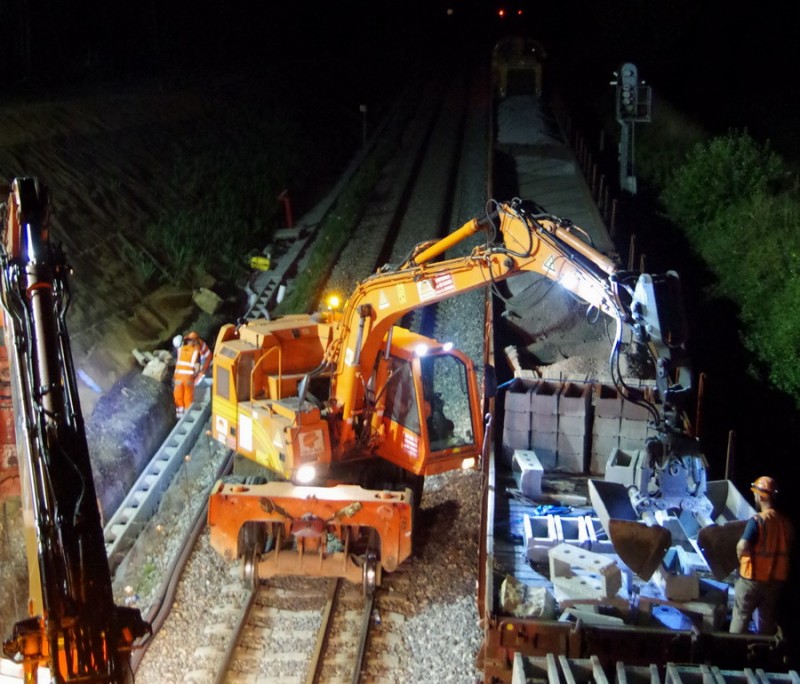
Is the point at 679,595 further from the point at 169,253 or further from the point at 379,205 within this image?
the point at 379,205

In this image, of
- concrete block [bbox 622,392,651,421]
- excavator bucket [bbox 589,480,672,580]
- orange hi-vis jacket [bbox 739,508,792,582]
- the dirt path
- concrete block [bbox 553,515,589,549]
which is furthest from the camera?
the dirt path

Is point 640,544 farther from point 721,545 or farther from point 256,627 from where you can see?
point 256,627

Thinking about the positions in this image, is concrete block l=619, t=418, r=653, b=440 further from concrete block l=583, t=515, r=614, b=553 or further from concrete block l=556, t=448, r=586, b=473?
concrete block l=583, t=515, r=614, b=553

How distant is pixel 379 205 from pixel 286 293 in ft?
20.1

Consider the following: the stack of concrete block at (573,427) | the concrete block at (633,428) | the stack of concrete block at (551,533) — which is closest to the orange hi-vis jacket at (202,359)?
the stack of concrete block at (573,427)

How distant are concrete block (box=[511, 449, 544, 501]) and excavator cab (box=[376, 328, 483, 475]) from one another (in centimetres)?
55

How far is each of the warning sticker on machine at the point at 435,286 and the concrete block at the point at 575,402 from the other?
2.35 m

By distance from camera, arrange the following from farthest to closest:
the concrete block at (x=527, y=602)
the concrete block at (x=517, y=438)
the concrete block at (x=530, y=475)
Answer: the concrete block at (x=517, y=438) < the concrete block at (x=530, y=475) < the concrete block at (x=527, y=602)

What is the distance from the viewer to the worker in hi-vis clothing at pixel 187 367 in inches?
545

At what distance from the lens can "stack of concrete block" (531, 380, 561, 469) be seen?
34.5ft

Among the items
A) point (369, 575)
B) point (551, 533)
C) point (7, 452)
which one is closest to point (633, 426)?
point (551, 533)

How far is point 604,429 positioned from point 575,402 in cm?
51

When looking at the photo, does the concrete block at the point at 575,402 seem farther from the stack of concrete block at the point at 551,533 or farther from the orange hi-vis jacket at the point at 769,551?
the orange hi-vis jacket at the point at 769,551

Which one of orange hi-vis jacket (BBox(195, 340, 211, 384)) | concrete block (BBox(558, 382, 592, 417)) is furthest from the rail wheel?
orange hi-vis jacket (BBox(195, 340, 211, 384))
